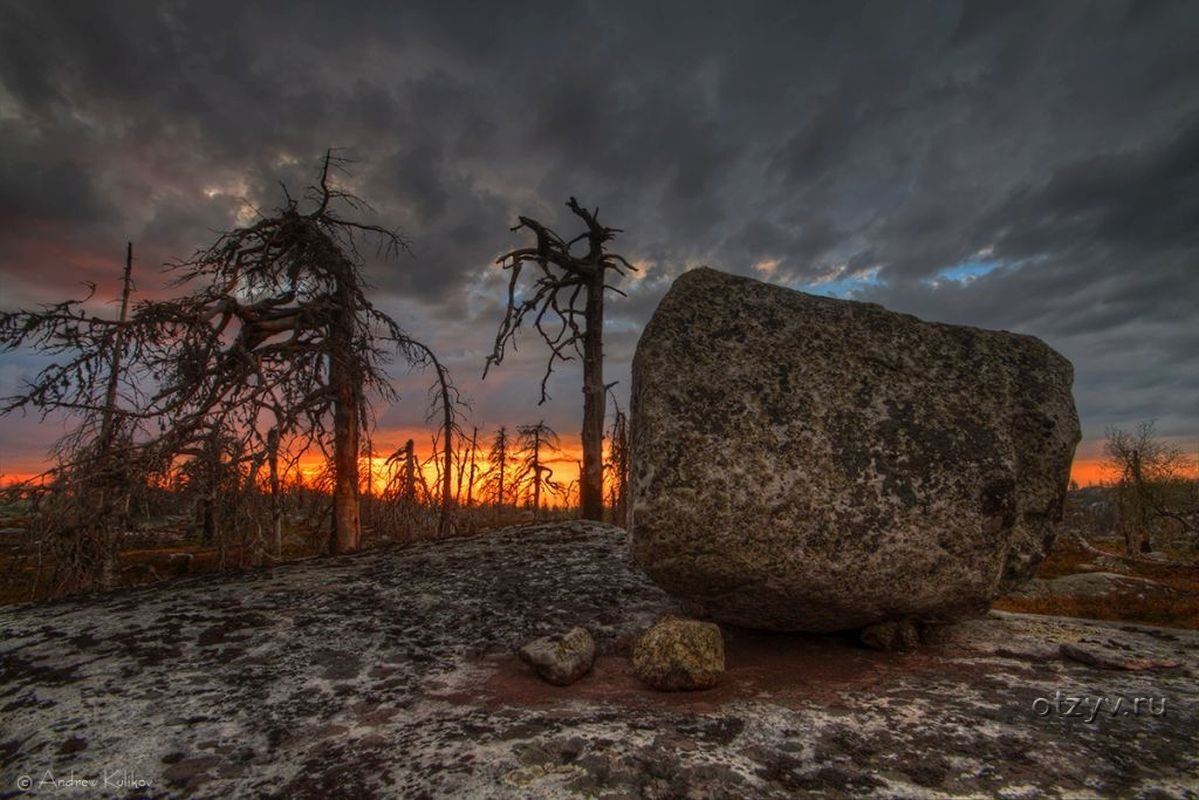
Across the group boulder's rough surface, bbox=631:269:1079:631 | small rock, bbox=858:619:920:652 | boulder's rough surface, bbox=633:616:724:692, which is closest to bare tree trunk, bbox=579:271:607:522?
boulder's rough surface, bbox=631:269:1079:631

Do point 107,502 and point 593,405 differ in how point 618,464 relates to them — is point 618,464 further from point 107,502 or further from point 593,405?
point 107,502

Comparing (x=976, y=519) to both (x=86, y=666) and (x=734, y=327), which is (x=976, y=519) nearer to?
(x=734, y=327)

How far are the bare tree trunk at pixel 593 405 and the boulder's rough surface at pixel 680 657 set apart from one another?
857cm

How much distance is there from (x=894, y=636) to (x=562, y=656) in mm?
3520

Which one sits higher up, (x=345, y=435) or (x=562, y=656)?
(x=345, y=435)

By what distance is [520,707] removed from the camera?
468 cm

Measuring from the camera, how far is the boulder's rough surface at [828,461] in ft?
18.2

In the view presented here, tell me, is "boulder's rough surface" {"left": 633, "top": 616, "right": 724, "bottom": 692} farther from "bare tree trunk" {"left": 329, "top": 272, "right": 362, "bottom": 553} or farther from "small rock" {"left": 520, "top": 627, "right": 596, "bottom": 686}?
"bare tree trunk" {"left": 329, "top": 272, "right": 362, "bottom": 553}

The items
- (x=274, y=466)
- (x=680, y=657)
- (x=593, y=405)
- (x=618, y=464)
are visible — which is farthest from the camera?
(x=618, y=464)

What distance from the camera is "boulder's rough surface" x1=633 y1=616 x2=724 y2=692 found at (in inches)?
202

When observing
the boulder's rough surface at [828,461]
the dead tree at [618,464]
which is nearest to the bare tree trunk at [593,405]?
the dead tree at [618,464]

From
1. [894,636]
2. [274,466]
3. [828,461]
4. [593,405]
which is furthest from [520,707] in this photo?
[593,405]

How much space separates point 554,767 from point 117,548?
8.58m

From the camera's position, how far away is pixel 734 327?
627 cm
